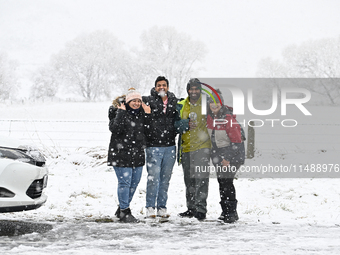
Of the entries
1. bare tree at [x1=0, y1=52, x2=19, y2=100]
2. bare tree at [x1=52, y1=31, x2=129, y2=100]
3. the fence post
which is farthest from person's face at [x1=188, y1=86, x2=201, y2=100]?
bare tree at [x1=0, y1=52, x2=19, y2=100]

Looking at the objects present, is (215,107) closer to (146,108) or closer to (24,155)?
(146,108)

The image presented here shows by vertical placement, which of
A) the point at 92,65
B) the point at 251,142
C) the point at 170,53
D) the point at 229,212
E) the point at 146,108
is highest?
the point at 170,53

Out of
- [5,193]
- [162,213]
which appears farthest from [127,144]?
[5,193]

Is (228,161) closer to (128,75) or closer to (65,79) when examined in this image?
(128,75)

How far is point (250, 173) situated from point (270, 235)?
424 cm

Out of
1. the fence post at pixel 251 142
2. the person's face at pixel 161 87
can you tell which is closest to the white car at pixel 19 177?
the person's face at pixel 161 87

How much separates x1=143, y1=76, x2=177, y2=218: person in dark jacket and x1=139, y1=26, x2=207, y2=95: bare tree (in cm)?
4255

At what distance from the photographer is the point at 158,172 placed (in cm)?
498

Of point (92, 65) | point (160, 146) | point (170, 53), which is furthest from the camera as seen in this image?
point (92, 65)

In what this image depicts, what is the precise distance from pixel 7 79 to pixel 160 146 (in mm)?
51839

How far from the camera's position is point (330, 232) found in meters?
4.36

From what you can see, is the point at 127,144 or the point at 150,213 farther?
the point at 150,213

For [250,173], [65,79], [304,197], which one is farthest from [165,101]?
[65,79]

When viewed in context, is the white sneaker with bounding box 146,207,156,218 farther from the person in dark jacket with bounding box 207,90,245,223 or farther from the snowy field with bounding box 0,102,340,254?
the person in dark jacket with bounding box 207,90,245,223
